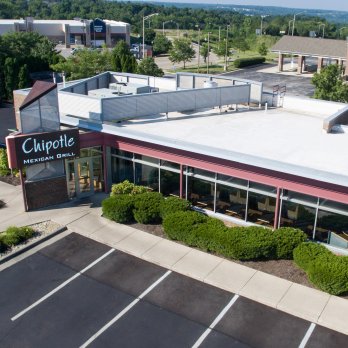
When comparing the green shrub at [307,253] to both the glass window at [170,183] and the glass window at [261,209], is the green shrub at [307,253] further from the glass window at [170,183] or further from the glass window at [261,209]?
the glass window at [170,183]

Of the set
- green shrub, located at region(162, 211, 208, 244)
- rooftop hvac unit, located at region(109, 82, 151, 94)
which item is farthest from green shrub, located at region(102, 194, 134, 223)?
rooftop hvac unit, located at region(109, 82, 151, 94)

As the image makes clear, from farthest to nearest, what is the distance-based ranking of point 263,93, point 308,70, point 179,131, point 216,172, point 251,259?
point 308,70 < point 263,93 < point 179,131 < point 216,172 < point 251,259

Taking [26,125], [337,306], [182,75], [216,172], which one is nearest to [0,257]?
[26,125]

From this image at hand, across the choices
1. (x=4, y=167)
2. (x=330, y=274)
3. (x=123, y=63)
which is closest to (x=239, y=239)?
(x=330, y=274)

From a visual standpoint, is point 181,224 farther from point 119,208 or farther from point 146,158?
point 146,158

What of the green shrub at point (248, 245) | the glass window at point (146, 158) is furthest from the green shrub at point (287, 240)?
the glass window at point (146, 158)

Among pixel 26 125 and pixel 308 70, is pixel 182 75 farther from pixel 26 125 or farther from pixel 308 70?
pixel 308 70

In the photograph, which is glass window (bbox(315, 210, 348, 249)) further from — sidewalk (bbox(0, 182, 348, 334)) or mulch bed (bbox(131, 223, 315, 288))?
sidewalk (bbox(0, 182, 348, 334))
